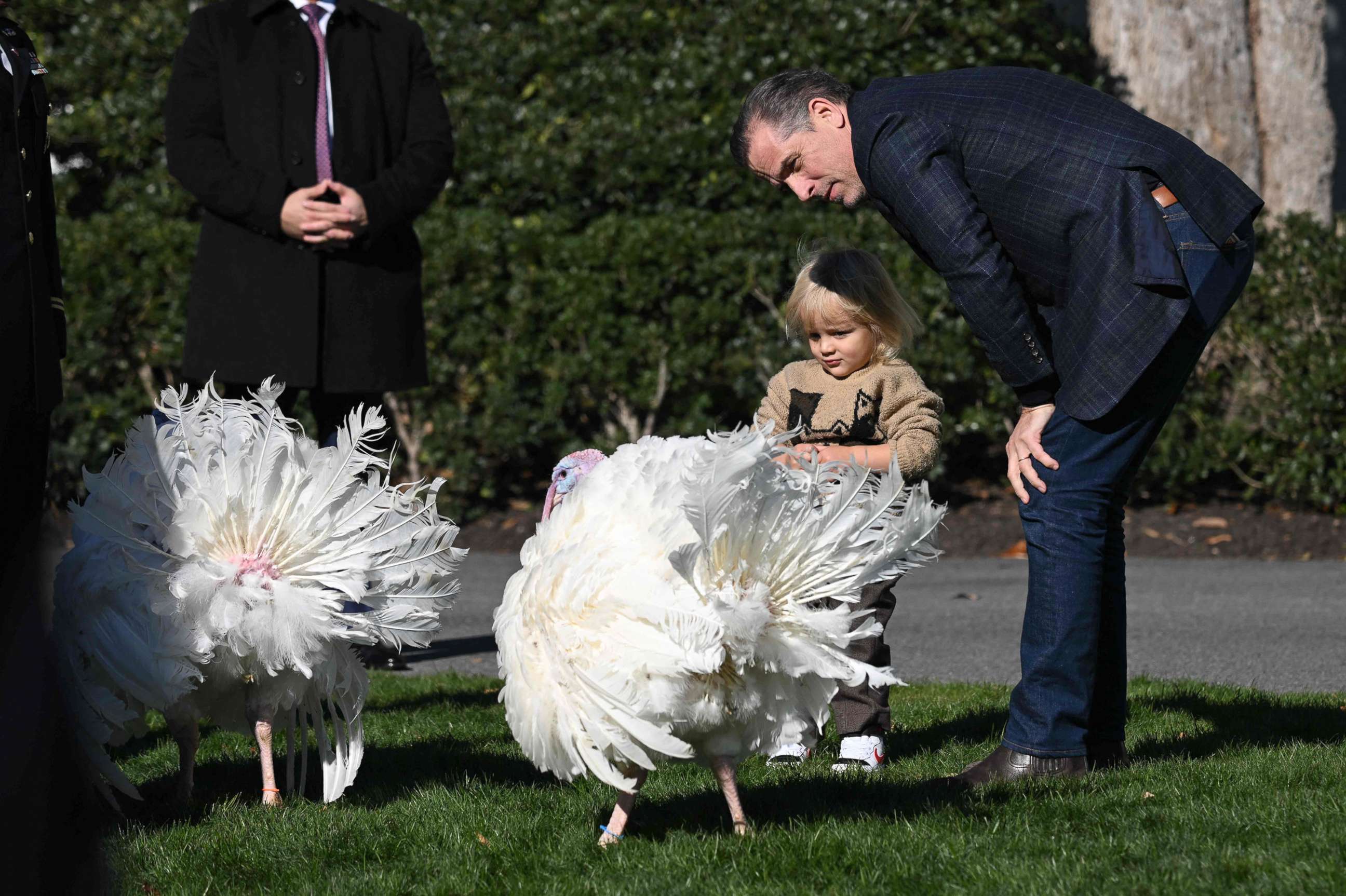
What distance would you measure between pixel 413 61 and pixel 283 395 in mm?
1409

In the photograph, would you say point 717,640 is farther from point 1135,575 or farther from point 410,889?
point 1135,575

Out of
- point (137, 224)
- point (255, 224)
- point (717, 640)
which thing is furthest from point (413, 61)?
point (137, 224)

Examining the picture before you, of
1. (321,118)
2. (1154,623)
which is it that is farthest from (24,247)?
(1154,623)

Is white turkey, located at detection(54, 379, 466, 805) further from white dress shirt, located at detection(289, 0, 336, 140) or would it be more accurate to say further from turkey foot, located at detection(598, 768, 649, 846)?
white dress shirt, located at detection(289, 0, 336, 140)

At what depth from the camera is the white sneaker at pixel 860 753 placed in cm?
415

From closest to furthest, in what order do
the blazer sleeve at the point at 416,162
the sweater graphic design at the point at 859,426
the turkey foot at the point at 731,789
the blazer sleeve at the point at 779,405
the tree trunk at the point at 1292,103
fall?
1. the turkey foot at the point at 731,789
2. the sweater graphic design at the point at 859,426
3. the blazer sleeve at the point at 779,405
4. the blazer sleeve at the point at 416,162
5. the tree trunk at the point at 1292,103

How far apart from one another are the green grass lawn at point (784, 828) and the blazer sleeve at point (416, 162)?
1.84 metres

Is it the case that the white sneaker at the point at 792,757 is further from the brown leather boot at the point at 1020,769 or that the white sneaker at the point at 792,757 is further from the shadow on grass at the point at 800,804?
the brown leather boot at the point at 1020,769

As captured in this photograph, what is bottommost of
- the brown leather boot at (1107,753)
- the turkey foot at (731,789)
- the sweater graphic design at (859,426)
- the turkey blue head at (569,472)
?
the brown leather boot at (1107,753)

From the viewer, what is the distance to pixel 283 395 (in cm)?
559

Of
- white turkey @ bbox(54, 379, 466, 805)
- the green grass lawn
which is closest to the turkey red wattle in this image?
white turkey @ bbox(54, 379, 466, 805)

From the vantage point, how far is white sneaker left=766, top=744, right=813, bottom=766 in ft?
13.4

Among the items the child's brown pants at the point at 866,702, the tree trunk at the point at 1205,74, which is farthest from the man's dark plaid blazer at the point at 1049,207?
the tree trunk at the point at 1205,74

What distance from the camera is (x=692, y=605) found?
2.94 m
